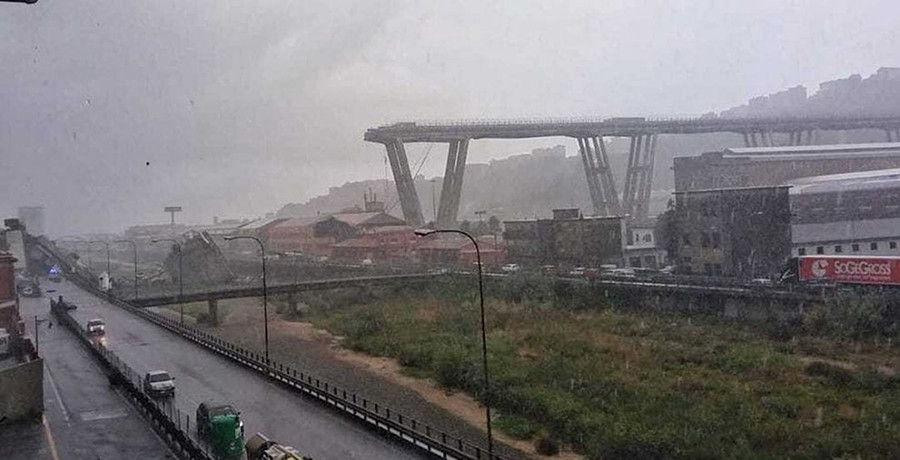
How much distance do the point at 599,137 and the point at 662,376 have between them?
55.7 m

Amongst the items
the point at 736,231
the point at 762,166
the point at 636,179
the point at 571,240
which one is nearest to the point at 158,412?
the point at 736,231

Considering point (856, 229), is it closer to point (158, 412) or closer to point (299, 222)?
point (158, 412)

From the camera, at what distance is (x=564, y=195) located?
12256cm

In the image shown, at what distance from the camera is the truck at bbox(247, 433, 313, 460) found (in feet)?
37.9

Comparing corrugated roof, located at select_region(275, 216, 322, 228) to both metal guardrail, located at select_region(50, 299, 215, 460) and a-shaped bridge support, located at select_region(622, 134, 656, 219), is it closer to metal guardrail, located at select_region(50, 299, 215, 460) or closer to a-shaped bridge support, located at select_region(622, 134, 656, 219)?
a-shaped bridge support, located at select_region(622, 134, 656, 219)

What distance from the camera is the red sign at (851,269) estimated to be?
89.9 ft

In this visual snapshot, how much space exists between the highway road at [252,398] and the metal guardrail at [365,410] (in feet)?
0.70

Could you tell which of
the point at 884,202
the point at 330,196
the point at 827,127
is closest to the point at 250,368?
the point at 884,202

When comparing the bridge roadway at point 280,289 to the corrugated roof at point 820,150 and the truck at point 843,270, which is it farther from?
the corrugated roof at point 820,150

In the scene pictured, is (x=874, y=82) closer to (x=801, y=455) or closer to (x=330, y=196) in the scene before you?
(x=330, y=196)

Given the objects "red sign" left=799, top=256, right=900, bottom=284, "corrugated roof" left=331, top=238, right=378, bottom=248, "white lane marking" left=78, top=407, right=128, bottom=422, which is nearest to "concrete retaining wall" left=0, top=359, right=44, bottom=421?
"white lane marking" left=78, top=407, right=128, bottom=422

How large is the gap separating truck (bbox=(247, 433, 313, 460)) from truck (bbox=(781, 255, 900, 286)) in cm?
2371

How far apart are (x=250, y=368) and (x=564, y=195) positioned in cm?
10200

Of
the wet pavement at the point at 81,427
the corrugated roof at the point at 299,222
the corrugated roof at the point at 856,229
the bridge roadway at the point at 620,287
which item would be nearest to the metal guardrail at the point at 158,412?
the wet pavement at the point at 81,427
